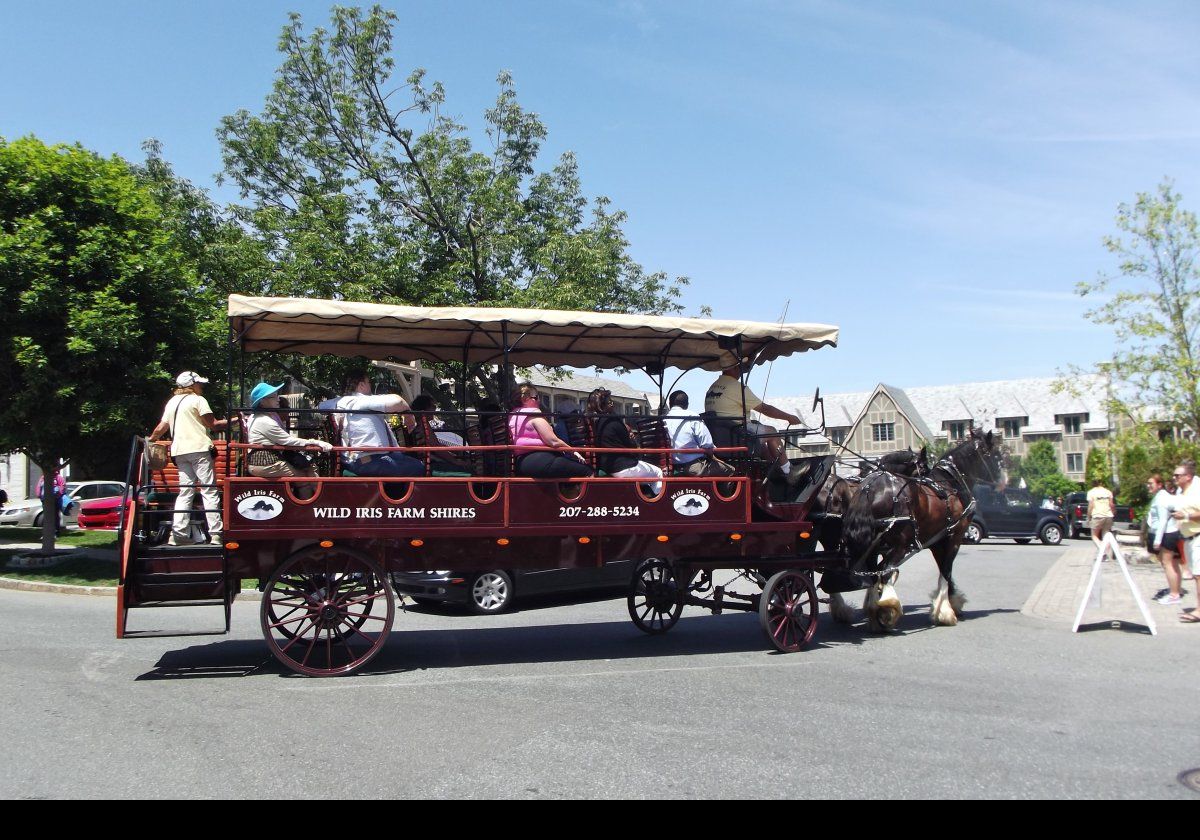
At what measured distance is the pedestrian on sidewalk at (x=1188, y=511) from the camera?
10430 millimetres

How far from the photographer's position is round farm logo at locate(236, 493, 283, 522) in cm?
741

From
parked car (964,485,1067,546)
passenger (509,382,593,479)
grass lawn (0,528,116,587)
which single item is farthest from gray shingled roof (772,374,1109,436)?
passenger (509,382,593,479)

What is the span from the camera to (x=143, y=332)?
622 inches

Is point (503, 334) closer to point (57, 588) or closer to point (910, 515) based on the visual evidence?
point (910, 515)

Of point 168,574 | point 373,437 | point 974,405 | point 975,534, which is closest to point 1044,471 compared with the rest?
point 974,405

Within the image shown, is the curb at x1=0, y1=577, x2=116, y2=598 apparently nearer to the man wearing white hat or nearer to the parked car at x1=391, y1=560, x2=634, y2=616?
the parked car at x1=391, y1=560, x2=634, y2=616

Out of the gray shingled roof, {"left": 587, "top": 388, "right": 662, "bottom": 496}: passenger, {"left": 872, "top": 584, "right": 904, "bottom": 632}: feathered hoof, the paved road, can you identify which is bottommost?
the paved road

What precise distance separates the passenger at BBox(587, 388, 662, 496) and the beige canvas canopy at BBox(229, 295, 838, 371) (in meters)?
0.86

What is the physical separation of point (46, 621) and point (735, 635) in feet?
26.7

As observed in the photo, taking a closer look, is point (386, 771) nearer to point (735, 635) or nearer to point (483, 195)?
point (735, 635)

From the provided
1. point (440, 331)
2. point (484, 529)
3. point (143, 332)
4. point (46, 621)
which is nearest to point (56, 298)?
point (143, 332)

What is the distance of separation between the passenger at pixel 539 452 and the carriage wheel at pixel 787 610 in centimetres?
208

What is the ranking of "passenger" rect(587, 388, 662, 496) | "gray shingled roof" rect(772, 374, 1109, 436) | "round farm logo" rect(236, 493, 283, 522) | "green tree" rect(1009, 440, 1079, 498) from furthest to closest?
"gray shingled roof" rect(772, 374, 1109, 436) < "green tree" rect(1009, 440, 1079, 498) < "passenger" rect(587, 388, 662, 496) < "round farm logo" rect(236, 493, 283, 522)

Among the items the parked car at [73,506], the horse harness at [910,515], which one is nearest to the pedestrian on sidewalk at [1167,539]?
the horse harness at [910,515]
